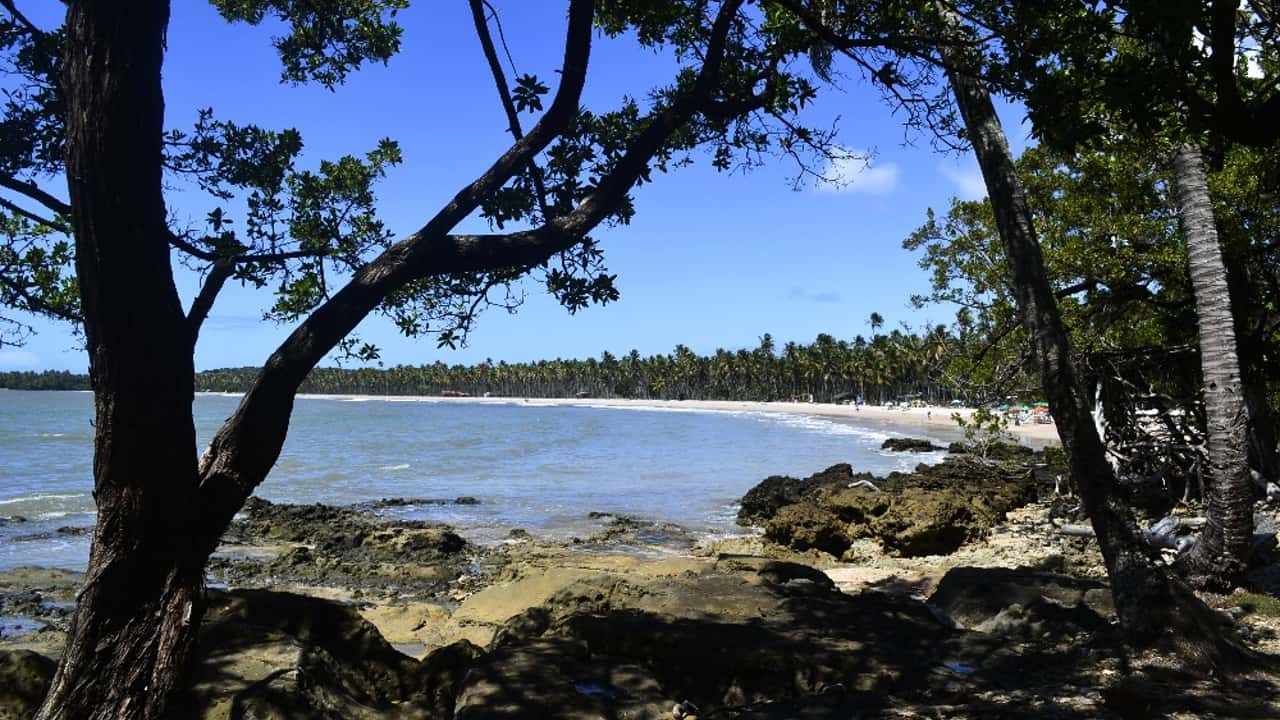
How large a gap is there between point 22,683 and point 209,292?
229cm

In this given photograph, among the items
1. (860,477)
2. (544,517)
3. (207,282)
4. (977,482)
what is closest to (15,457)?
(544,517)

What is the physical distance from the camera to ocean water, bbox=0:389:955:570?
68.4ft

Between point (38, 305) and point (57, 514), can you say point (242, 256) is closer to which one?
point (38, 305)

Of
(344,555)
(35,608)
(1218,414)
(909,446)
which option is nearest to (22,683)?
(35,608)

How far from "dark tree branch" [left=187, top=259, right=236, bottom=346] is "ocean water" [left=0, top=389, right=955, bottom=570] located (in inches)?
546

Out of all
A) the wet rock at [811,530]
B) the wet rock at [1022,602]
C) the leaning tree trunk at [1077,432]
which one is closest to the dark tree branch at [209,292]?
the leaning tree trunk at [1077,432]

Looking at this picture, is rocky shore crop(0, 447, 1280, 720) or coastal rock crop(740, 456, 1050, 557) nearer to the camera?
rocky shore crop(0, 447, 1280, 720)

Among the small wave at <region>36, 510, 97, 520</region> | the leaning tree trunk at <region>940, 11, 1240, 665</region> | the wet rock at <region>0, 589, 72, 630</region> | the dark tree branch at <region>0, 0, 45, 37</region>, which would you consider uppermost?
the dark tree branch at <region>0, 0, 45, 37</region>

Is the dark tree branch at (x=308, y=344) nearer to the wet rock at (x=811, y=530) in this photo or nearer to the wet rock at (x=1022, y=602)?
the wet rock at (x=1022, y=602)

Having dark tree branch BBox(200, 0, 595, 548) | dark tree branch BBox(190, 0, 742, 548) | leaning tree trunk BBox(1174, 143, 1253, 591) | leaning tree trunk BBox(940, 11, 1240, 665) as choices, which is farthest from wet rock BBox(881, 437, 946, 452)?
dark tree branch BBox(200, 0, 595, 548)

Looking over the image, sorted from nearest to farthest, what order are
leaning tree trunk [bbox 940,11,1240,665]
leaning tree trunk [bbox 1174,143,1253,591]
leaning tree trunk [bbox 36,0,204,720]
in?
leaning tree trunk [bbox 36,0,204,720]
leaning tree trunk [bbox 940,11,1240,665]
leaning tree trunk [bbox 1174,143,1253,591]

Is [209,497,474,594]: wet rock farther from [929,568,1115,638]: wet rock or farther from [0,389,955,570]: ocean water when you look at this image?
[929,568,1115,638]: wet rock

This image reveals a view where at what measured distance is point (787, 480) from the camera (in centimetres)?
2208

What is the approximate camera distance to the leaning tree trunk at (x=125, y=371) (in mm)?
3447
